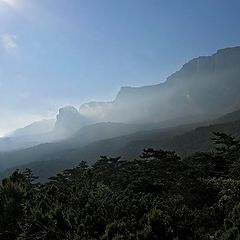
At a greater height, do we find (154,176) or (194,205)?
(154,176)

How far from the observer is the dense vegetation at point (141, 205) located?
19.7m

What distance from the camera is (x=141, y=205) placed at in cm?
2503

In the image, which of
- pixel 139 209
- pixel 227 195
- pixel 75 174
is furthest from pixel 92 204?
pixel 75 174

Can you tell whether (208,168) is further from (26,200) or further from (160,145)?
(160,145)

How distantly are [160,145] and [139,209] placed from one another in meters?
156

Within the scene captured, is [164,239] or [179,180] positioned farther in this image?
[179,180]

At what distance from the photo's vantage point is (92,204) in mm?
27391

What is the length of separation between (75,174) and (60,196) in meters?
26.9

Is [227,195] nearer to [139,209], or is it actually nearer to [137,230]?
[139,209]

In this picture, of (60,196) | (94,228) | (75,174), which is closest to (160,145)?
(75,174)

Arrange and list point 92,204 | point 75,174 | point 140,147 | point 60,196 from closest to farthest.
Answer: point 92,204 → point 60,196 → point 75,174 → point 140,147

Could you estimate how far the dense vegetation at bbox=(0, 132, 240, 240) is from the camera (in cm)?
1972

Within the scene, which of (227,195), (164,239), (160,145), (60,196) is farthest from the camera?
(160,145)

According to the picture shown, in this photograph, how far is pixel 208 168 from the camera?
43.7m
